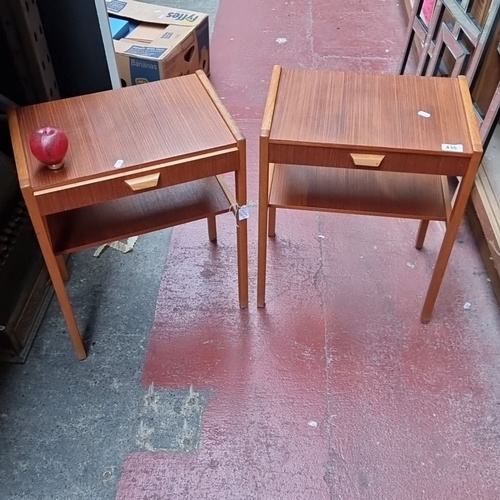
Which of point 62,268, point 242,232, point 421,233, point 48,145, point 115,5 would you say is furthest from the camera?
point 115,5

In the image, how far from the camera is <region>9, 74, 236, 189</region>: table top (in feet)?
3.94

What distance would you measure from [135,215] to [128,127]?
234 mm

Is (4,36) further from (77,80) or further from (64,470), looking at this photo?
(64,470)

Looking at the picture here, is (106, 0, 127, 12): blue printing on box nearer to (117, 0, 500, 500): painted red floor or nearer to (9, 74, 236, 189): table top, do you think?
(117, 0, 500, 500): painted red floor

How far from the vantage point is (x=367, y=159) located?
1.26 metres

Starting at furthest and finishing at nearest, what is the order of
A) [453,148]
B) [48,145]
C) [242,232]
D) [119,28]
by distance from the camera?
[119,28] → [242,232] → [453,148] → [48,145]

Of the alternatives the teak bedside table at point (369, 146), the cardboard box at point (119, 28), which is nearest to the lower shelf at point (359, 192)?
the teak bedside table at point (369, 146)

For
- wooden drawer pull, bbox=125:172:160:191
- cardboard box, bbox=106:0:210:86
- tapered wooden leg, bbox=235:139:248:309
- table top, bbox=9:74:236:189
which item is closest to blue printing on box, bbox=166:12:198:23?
cardboard box, bbox=106:0:210:86

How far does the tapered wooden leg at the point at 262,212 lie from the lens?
130cm

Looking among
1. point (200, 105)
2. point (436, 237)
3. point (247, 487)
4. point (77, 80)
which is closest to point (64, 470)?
point (247, 487)

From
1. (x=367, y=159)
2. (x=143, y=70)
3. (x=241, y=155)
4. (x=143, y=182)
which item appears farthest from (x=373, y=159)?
(x=143, y=70)

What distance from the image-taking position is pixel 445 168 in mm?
1269

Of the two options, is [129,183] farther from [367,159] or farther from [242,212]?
[367,159]

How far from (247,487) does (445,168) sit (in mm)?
870
